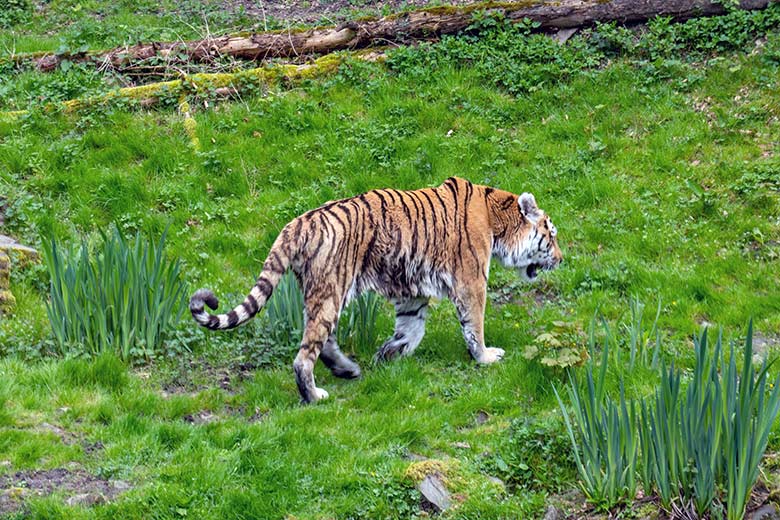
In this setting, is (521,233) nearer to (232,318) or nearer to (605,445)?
(232,318)

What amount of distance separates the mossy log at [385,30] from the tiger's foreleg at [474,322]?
659 centimetres

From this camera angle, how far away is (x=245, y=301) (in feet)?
23.5

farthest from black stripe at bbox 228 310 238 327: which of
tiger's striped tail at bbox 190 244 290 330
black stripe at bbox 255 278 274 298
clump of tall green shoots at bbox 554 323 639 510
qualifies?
clump of tall green shoots at bbox 554 323 639 510

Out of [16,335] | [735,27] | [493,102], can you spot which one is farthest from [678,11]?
[16,335]

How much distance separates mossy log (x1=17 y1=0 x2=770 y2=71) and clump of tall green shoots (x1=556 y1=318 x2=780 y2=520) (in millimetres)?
8988

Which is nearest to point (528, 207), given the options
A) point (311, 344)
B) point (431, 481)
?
point (311, 344)

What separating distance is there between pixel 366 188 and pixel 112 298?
4368 millimetres

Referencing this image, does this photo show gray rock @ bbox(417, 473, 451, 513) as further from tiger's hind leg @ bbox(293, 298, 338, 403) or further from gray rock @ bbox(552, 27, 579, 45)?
gray rock @ bbox(552, 27, 579, 45)

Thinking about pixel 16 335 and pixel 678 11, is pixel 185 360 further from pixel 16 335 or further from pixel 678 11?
pixel 678 11

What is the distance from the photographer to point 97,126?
1248cm

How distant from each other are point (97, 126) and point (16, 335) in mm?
4832

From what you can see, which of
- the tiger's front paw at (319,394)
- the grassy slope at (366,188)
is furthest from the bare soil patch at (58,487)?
the tiger's front paw at (319,394)

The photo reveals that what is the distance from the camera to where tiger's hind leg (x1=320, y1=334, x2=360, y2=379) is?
8039mm

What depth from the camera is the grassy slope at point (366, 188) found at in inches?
255
